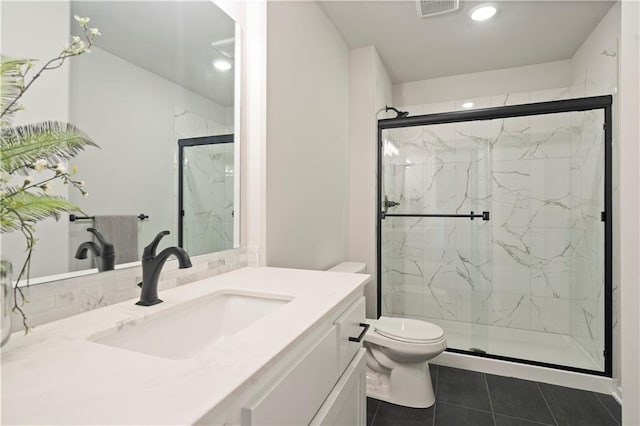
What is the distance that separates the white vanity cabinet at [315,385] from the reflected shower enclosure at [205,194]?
2.10ft

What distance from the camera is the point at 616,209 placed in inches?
80.0

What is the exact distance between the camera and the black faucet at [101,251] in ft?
2.77

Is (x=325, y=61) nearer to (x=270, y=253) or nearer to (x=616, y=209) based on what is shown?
(x=270, y=253)

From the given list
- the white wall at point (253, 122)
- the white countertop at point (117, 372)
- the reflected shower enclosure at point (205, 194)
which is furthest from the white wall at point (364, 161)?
the white countertop at point (117, 372)

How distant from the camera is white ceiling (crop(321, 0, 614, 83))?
2.18m

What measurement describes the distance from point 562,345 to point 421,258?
1.15 m

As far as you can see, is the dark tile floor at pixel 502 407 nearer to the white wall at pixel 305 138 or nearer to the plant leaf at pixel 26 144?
the white wall at pixel 305 138

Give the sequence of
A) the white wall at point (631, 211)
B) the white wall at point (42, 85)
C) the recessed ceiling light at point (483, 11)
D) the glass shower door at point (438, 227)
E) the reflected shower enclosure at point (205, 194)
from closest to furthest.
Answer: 1. the white wall at point (42, 85)
2. the white wall at point (631, 211)
3. the reflected shower enclosure at point (205, 194)
4. the recessed ceiling light at point (483, 11)
5. the glass shower door at point (438, 227)

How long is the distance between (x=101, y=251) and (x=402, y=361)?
1641 millimetres

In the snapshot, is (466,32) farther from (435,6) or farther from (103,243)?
(103,243)

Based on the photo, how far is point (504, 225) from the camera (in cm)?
263

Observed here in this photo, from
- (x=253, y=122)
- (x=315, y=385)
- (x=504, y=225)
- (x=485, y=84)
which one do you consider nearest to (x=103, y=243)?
(x=315, y=385)

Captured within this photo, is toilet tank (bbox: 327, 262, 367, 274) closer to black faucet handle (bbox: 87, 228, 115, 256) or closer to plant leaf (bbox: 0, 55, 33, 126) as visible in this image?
black faucet handle (bbox: 87, 228, 115, 256)

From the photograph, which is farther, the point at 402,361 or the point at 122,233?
the point at 402,361
